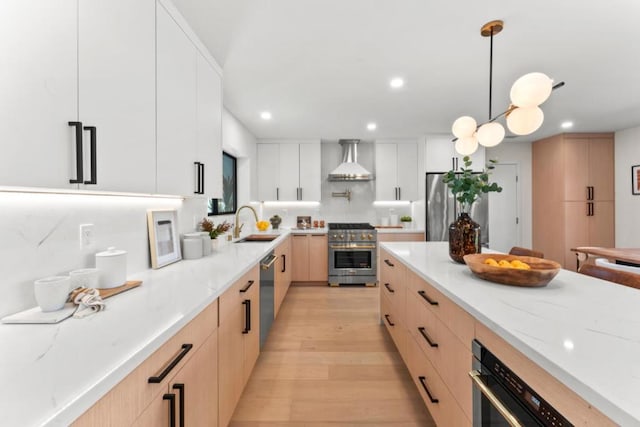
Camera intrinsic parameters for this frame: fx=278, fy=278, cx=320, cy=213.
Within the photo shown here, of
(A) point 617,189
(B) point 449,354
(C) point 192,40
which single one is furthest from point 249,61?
(A) point 617,189

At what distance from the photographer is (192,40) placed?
183 centimetres

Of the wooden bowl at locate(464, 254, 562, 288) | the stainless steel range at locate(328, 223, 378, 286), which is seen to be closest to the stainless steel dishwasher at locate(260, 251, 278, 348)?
the wooden bowl at locate(464, 254, 562, 288)

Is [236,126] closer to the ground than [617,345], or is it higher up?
higher up

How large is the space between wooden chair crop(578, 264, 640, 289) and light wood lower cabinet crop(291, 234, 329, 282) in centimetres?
323

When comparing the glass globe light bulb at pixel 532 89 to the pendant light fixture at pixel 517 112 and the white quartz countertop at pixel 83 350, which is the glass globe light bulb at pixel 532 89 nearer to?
the pendant light fixture at pixel 517 112

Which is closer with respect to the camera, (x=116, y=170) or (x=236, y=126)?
(x=116, y=170)

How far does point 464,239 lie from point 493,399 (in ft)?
3.44

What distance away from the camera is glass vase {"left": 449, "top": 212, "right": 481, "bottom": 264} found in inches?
69.1

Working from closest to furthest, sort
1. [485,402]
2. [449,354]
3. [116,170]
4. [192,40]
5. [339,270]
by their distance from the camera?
[485,402], [116,170], [449,354], [192,40], [339,270]

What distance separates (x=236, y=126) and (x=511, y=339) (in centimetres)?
372

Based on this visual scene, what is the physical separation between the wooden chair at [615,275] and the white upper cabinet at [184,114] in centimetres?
243

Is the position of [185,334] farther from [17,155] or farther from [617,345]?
[617,345]

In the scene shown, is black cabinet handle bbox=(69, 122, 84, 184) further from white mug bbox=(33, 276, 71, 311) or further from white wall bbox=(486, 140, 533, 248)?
white wall bbox=(486, 140, 533, 248)

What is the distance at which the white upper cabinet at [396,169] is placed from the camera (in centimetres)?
491
